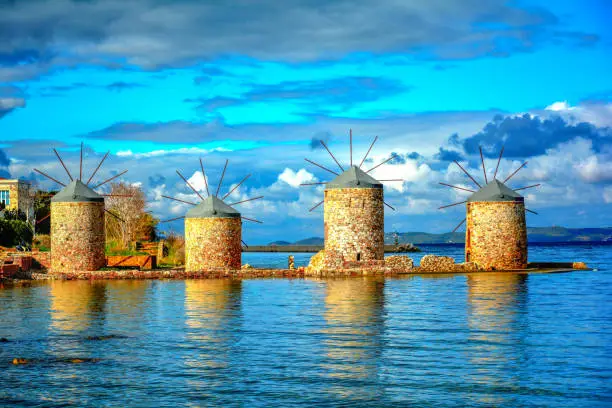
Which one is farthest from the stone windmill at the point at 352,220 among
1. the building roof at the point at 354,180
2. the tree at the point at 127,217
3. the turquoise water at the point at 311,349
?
the tree at the point at 127,217

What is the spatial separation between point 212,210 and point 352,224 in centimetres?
647

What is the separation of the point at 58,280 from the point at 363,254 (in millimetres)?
13549

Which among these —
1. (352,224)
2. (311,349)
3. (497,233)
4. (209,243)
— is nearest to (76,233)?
(209,243)

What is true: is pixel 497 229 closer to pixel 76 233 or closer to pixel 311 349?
pixel 76 233

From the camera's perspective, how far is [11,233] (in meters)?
49.8

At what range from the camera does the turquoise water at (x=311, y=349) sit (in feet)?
38.7

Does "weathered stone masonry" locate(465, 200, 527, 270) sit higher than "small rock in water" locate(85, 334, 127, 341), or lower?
higher

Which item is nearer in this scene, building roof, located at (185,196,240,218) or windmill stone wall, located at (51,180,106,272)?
windmill stone wall, located at (51,180,106,272)

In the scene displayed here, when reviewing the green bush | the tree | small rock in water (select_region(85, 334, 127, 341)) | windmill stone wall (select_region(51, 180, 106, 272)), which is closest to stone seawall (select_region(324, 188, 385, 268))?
windmill stone wall (select_region(51, 180, 106, 272))

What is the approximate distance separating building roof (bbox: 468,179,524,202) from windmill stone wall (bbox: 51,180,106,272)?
17.5m

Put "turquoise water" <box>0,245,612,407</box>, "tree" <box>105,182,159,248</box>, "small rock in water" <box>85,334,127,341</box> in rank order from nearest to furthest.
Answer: "turquoise water" <box>0,245,612,407</box>, "small rock in water" <box>85,334,127,341</box>, "tree" <box>105,182,159,248</box>

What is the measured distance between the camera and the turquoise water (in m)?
11.8

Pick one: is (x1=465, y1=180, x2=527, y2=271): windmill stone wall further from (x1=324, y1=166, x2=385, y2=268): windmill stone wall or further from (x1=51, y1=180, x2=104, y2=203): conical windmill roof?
(x1=51, y1=180, x2=104, y2=203): conical windmill roof

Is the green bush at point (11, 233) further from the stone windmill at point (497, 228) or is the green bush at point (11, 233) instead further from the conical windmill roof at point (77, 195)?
the stone windmill at point (497, 228)
